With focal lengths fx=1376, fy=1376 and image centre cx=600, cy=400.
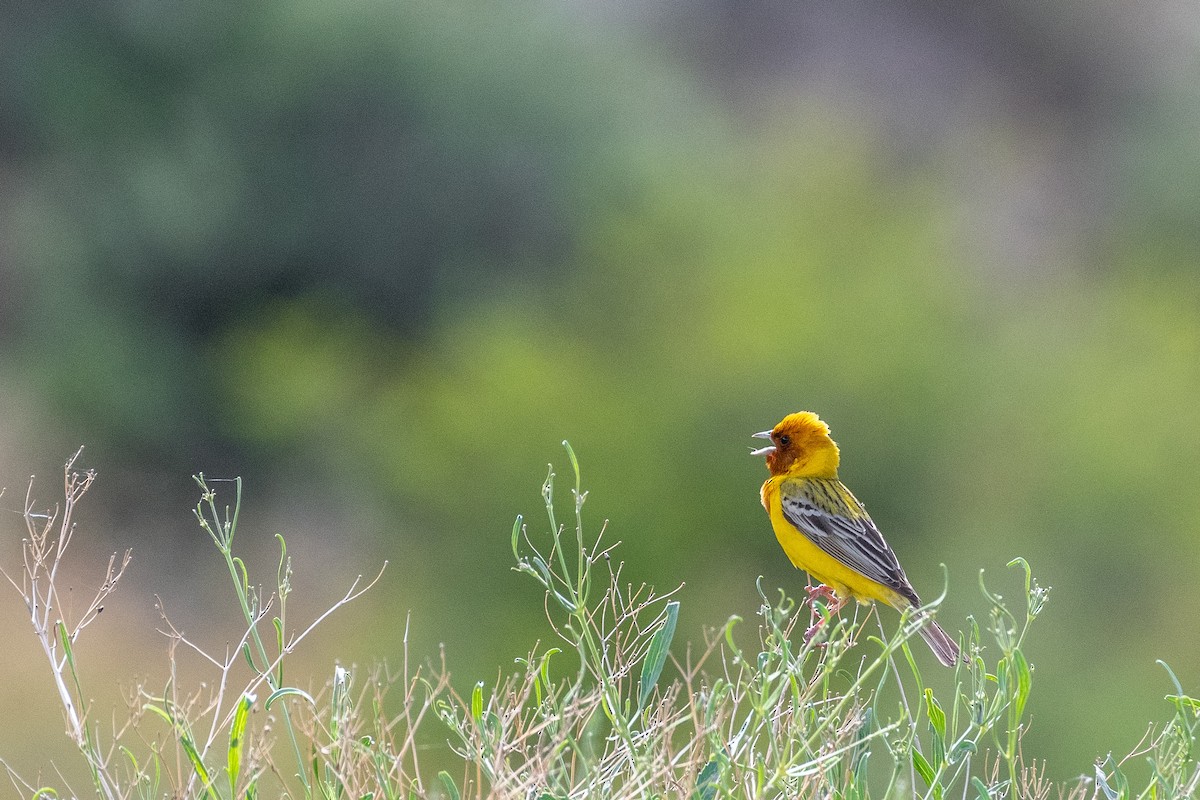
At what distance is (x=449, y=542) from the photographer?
13.4 meters

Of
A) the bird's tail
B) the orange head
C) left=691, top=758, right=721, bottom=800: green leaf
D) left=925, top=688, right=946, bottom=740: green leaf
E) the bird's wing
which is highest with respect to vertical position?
left=925, top=688, right=946, bottom=740: green leaf

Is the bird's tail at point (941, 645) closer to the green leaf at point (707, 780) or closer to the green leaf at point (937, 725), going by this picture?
the green leaf at point (937, 725)

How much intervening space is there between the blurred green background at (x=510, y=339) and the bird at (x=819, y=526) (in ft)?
21.7

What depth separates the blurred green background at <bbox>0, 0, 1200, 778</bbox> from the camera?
512 inches

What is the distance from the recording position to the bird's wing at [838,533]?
5391mm

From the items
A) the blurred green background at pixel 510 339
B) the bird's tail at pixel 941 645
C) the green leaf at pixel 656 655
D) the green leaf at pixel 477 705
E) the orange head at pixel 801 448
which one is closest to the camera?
the green leaf at pixel 477 705

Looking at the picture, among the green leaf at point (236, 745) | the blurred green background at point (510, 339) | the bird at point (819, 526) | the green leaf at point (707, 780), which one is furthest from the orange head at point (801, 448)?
the blurred green background at point (510, 339)

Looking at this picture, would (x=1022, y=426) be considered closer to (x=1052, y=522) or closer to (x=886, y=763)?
(x=1052, y=522)

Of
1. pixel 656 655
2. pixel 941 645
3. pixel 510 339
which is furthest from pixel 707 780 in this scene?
pixel 510 339

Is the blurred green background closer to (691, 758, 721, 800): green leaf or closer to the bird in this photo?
the bird

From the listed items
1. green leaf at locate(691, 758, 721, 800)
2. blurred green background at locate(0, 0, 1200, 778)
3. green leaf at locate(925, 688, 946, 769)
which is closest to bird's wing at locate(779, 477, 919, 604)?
green leaf at locate(925, 688, 946, 769)

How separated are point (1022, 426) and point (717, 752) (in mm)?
13618

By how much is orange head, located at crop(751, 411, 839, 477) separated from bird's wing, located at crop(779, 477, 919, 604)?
9 cm

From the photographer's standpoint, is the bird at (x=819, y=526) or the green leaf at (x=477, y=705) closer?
the green leaf at (x=477, y=705)
